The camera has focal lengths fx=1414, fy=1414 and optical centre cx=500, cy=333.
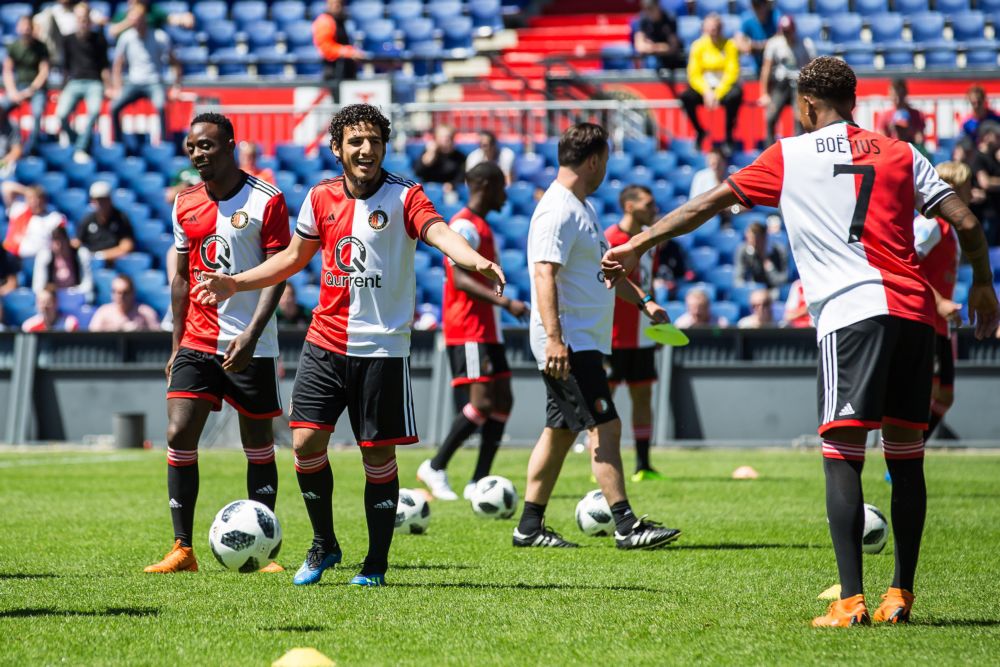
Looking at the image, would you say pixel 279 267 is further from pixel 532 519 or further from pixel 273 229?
pixel 532 519

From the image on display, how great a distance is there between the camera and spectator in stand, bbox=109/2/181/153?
21.8 meters

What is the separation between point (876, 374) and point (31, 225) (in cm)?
1640

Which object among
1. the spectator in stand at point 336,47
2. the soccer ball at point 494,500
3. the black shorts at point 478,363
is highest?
the spectator in stand at point 336,47

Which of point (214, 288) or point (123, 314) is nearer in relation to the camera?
point (214, 288)

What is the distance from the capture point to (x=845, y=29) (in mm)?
23500

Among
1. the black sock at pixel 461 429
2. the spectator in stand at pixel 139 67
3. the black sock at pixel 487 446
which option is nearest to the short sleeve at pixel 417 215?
the black sock at pixel 461 429

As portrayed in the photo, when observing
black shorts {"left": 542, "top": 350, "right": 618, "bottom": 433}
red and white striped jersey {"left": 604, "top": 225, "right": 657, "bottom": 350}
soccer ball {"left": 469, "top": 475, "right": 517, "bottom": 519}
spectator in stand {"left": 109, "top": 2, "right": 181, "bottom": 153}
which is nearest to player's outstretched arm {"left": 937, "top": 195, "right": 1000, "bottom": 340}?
black shorts {"left": 542, "top": 350, "right": 618, "bottom": 433}

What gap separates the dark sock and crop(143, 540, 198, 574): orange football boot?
51 cm

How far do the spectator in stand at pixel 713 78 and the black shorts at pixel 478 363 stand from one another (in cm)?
952

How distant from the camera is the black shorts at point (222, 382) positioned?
7.71 meters

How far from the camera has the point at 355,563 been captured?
25.7 ft

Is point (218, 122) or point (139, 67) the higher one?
point (139, 67)

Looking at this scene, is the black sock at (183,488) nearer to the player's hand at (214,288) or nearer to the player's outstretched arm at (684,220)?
the player's hand at (214,288)

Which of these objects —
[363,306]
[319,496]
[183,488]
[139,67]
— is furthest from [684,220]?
[139,67]
